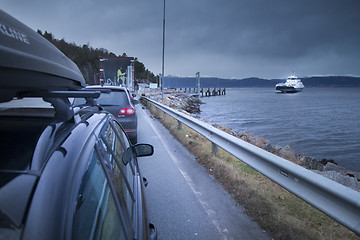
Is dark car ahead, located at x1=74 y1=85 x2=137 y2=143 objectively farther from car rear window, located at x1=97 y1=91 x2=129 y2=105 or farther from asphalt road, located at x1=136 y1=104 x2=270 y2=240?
asphalt road, located at x1=136 y1=104 x2=270 y2=240

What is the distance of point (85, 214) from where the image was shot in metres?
1.13

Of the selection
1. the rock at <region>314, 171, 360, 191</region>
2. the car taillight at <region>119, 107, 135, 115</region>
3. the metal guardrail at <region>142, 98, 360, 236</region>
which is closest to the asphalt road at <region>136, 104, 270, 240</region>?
the metal guardrail at <region>142, 98, 360, 236</region>

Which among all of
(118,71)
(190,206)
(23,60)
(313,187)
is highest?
(118,71)

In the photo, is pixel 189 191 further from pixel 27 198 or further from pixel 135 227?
pixel 27 198

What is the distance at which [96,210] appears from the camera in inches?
49.6

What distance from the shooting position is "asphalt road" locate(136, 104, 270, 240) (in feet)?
11.0

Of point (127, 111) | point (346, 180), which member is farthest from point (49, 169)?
point (127, 111)

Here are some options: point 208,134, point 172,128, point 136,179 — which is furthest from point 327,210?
point 172,128

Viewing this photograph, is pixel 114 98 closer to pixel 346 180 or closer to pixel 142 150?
pixel 142 150

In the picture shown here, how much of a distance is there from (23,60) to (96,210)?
73cm

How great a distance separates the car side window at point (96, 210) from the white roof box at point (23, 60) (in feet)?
1.56

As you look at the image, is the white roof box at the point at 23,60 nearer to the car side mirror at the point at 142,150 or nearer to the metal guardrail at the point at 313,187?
the car side mirror at the point at 142,150

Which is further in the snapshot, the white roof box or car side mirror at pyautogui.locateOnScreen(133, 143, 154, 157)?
car side mirror at pyautogui.locateOnScreen(133, 143, 154, 157)

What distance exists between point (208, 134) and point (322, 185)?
13.6 feet
